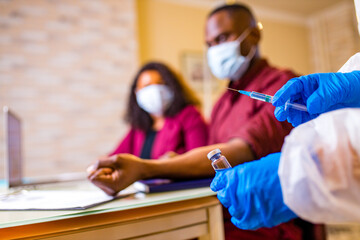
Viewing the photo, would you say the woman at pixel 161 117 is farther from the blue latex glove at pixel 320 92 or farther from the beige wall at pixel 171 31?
the beige wall at pixel 171 31

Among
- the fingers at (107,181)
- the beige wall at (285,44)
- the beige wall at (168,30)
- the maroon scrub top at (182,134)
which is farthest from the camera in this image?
the beige wall at (285,44)

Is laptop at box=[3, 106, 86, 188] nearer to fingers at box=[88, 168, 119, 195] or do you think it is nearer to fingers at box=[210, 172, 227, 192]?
fingers at box=[88, 168, 119, 195]

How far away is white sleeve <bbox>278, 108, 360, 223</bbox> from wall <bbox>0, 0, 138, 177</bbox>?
8.69ft

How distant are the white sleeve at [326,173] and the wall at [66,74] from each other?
2.65 m

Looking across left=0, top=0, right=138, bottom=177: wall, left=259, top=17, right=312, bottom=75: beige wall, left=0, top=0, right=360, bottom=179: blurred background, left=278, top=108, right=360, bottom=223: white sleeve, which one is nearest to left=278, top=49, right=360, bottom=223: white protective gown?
left=278, top=108, right=360, bottom=223: white sleeve

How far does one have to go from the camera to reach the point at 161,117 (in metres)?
1.64

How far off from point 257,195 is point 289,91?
176mm

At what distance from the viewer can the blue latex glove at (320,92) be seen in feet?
1.46

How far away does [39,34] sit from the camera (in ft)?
8.96

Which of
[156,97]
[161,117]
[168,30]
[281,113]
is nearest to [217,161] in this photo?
[281,113]

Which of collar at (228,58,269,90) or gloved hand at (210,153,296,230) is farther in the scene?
collar at (228,58,269,90)

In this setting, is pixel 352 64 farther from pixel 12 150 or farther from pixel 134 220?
pixel 12 150

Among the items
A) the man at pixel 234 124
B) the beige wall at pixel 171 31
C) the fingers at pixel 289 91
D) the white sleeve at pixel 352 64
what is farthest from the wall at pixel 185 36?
the fingers at pixel 289 91

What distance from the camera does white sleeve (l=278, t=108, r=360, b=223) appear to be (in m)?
0.34
